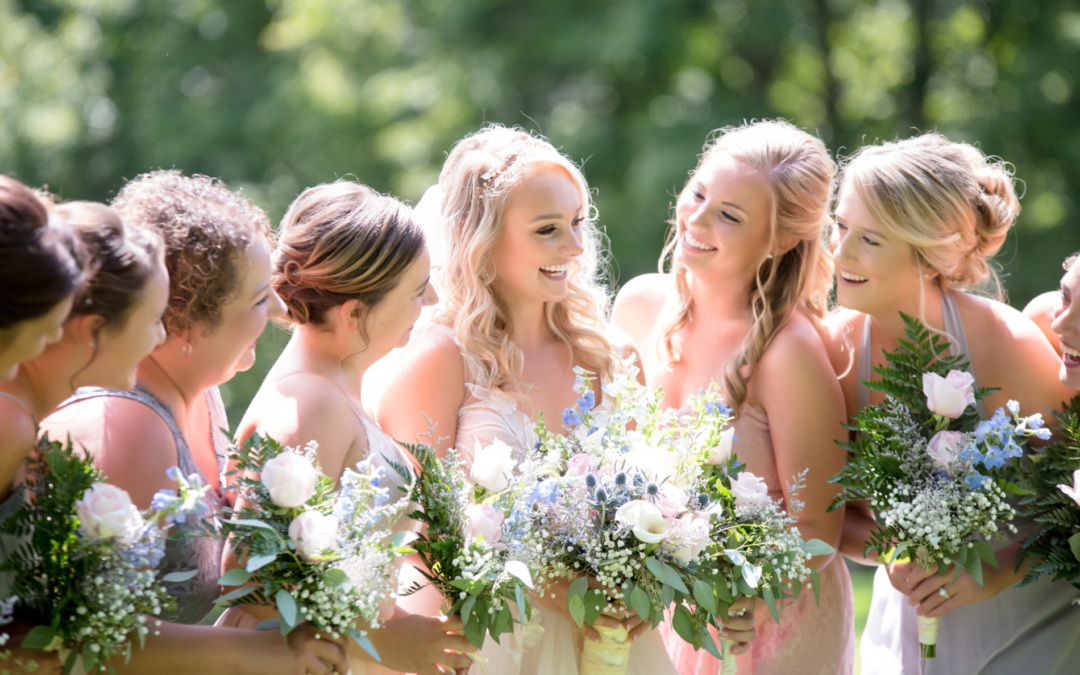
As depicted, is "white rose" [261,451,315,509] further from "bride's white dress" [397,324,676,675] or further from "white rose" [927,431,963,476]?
"white rose" [927,431,963,476]

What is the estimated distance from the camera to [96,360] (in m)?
2.59

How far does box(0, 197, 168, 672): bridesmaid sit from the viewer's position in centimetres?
251

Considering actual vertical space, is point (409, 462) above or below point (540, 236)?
below

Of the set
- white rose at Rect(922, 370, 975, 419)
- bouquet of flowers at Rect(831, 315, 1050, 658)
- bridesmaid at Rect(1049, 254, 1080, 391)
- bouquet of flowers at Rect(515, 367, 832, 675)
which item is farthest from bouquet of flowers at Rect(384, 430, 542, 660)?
bridesmaid at Rect(1049, 254, 1080, 391)

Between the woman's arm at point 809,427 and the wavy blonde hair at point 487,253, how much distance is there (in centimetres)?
78

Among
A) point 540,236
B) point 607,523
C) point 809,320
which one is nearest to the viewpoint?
point 607,523

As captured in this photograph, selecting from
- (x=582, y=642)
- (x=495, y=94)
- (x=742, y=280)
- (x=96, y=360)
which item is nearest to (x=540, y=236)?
(x=742, y=280)

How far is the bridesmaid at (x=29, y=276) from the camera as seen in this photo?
2291mm

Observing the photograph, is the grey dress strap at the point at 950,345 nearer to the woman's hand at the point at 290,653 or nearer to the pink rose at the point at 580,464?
the pink rose at the point at 580,464

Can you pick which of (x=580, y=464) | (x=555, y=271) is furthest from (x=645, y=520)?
(x=555, y=271)

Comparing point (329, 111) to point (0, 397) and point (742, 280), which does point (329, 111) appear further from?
point (0, 397)

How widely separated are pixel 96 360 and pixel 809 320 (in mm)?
3142

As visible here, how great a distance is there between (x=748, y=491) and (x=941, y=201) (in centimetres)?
164

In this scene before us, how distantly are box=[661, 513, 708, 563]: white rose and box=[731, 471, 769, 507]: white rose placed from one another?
0.23 m
